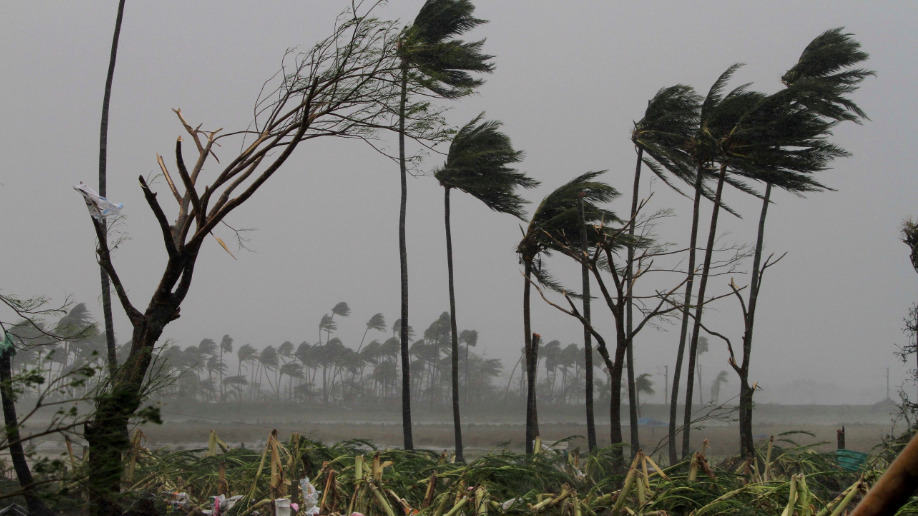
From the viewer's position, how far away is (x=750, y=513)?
4.63 m

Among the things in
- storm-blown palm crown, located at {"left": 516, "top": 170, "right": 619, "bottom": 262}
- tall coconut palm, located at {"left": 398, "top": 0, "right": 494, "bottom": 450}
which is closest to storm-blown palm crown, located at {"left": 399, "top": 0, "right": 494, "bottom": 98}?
tall coconut palm, located at {"left": 398, "top": 0, "right": 494, "bottom": 450}

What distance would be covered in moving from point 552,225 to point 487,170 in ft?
9.59

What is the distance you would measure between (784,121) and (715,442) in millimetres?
23802

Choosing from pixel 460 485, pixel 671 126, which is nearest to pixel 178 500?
pixel 460 485

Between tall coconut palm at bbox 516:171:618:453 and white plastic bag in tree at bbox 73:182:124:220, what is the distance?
11165 mm

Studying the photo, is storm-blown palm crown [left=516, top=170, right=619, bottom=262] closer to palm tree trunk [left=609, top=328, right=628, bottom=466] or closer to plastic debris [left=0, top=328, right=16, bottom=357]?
palm tree trunk [left=609, top=328, right=628, bottom=466]

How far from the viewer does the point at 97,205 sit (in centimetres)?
604

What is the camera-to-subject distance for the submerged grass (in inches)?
183

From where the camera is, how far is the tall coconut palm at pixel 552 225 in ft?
55.0

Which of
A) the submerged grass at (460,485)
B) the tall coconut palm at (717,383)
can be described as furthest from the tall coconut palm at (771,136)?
the tall coconut palm at (717,383)

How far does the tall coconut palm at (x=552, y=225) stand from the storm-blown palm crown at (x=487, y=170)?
198cm

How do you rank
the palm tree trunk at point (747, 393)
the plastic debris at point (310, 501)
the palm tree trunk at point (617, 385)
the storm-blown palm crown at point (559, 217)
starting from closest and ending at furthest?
the plastic debris at point (310, 501) → the palm tree trunk at point (617, 385) → the palm tree trunk at point (747, 393) → the storm-blown palm crown at point (559, 217)

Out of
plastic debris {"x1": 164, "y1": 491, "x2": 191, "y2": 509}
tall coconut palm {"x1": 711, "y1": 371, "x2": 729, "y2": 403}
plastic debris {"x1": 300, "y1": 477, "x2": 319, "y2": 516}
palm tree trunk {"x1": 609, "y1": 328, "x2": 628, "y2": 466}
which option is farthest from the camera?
tall coconut palm {"x1": 711, "y1": 371, "x2": 729, "y2": 403}

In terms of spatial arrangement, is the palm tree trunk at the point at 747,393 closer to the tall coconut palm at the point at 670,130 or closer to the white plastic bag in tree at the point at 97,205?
the tall coconut palm at the point at 670,130
